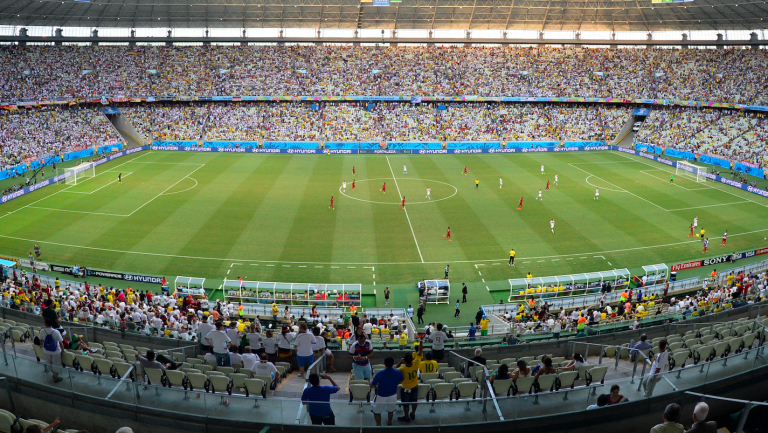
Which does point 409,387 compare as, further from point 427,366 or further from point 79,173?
point 79,173

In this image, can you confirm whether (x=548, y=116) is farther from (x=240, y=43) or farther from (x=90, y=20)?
(x=90, y=20)

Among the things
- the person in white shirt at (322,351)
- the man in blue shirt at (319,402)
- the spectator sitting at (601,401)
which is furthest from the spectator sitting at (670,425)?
the person in white shirt at (322,351)

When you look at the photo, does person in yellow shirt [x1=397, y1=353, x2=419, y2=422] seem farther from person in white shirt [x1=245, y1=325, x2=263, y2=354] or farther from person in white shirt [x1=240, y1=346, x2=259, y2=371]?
person in white shirt [x1=245, y1=325, x2=263, y2=354]

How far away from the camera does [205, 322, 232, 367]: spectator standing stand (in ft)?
47.9

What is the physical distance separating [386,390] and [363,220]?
118 feet

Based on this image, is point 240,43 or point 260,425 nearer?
point 260,425

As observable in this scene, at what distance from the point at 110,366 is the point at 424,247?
28.7 meters

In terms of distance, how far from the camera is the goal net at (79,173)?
5933 cm

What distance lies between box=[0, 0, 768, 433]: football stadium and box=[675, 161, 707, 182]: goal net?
0.48 metres

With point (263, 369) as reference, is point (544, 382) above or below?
above

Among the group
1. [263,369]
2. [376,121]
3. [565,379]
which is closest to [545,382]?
[565,379]

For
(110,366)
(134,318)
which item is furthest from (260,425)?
(134,318)

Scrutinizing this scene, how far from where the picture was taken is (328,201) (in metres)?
52.6

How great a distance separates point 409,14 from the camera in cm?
8925
